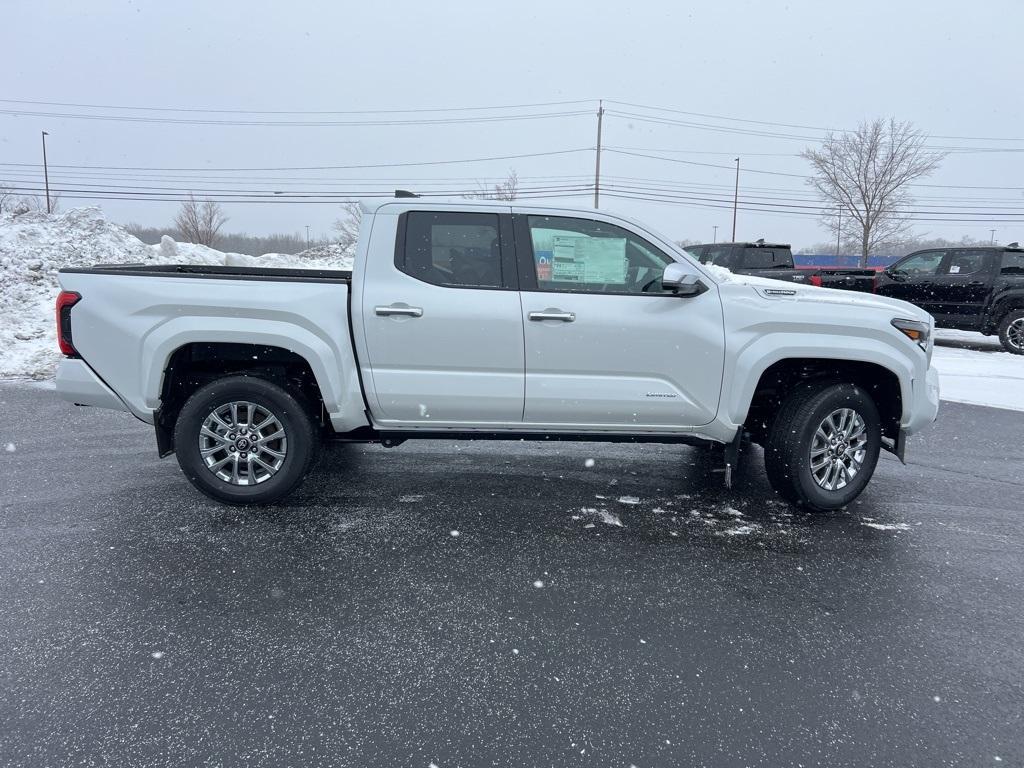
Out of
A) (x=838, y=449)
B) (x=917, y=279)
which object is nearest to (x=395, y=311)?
(x=838, y=449)

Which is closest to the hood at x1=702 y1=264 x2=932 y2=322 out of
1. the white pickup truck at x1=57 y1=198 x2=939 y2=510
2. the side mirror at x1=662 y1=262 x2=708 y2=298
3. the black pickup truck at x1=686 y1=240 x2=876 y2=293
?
the white pickup truck at x1=57 y1=198 x2=939 y2=510

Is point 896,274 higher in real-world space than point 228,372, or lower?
higher

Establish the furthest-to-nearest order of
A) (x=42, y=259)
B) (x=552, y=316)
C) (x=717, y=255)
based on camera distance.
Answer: (x=717, y=255)
(x=42, y=259)
(x=552, y=316)

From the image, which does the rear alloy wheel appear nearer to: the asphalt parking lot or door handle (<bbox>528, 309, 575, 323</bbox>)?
the asphalt parking lot

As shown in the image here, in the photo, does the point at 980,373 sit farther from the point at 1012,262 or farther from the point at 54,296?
the point at 54,296

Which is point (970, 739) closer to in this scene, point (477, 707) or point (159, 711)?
point (477, 707)

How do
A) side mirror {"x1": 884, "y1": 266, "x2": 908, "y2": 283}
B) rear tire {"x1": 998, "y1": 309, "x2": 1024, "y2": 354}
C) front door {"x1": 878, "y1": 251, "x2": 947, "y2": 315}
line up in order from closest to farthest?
rear tire {"x1": 998, "y1": 309, "x2": 1024, "y2": 354}
front door {"x1": 878, "y1": 251, "x2": 947, "y2": 315}
side mirror {"x1": 884, "y1": 266, "x2": 908, "y2": 283}

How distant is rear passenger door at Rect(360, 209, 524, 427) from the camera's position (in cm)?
421

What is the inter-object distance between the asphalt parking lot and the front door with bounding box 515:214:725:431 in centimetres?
72

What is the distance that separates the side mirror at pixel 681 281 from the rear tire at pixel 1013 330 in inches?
446

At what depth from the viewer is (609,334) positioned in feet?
13.9

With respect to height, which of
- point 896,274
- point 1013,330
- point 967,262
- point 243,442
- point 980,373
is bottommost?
point 980,373

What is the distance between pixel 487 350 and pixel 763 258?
42.7 feet

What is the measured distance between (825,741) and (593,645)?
0.95 meters
